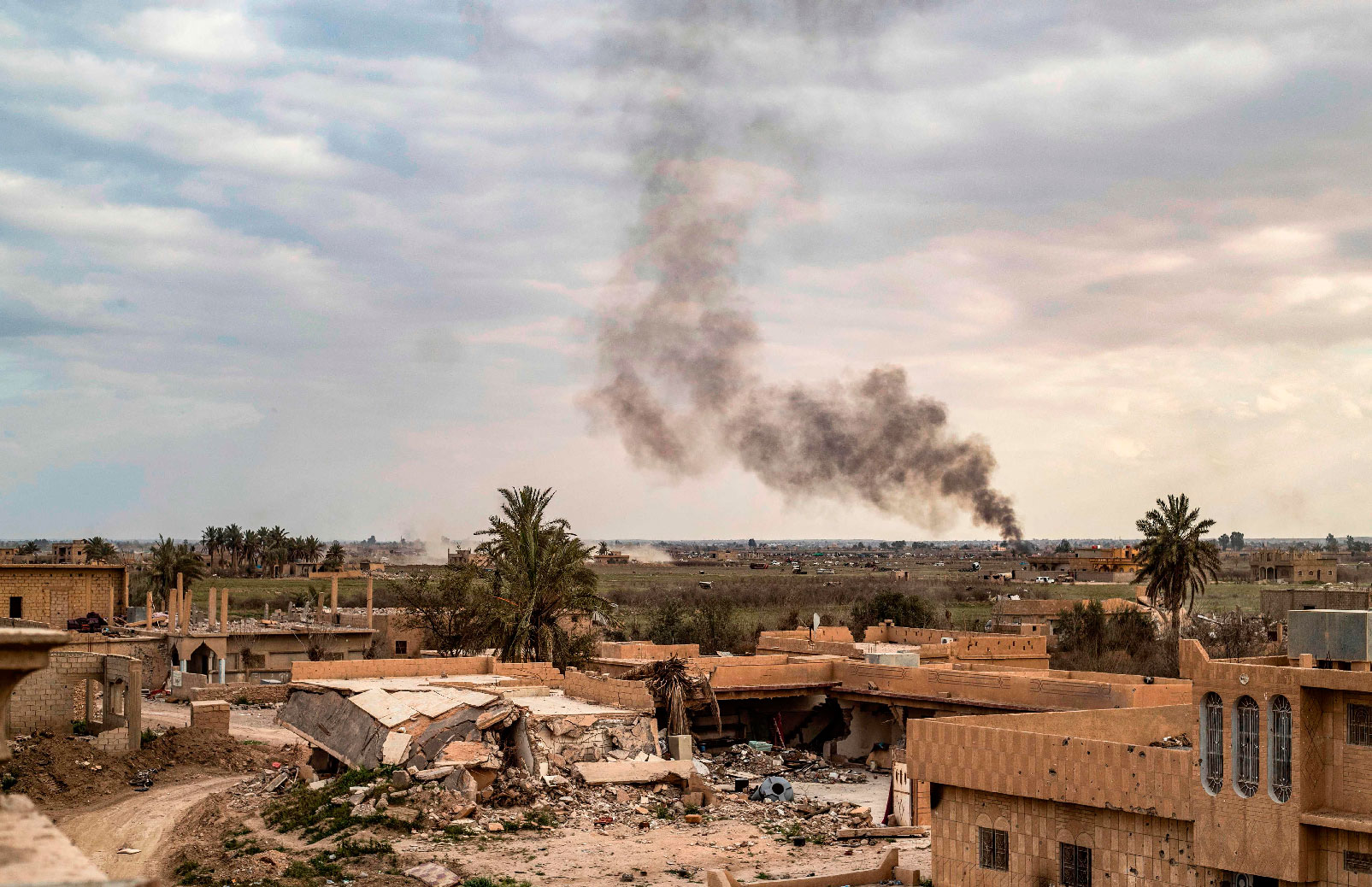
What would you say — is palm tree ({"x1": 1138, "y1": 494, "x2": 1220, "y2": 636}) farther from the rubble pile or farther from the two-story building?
the two-story building

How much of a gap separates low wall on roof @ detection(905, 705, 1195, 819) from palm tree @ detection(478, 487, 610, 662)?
23.9 meters

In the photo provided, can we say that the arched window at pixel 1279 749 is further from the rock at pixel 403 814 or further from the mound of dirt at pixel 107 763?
the mound of dirt at pixel 107 763

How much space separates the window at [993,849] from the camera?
22.1 metres

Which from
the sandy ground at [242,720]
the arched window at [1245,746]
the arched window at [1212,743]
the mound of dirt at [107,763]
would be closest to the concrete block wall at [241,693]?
the sandy ground at [242,720]

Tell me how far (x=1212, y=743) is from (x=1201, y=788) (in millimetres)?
683

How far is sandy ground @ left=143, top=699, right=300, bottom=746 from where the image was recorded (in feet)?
132

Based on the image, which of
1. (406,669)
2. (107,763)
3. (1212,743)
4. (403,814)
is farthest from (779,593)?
(1212,743)

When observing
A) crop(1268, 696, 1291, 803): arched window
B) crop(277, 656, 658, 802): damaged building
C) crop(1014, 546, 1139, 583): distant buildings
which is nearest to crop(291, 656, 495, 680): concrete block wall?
crop(277, 656, 658, 802): damaged building

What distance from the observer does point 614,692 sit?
114 ft

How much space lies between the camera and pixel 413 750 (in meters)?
30.2

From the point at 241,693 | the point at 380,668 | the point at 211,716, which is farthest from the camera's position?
the point at 241,693

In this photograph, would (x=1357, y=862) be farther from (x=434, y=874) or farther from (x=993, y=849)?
(x=434, y=874)

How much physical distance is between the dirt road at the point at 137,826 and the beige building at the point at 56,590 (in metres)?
21.8

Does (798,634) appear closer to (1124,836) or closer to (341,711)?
(341,711)
